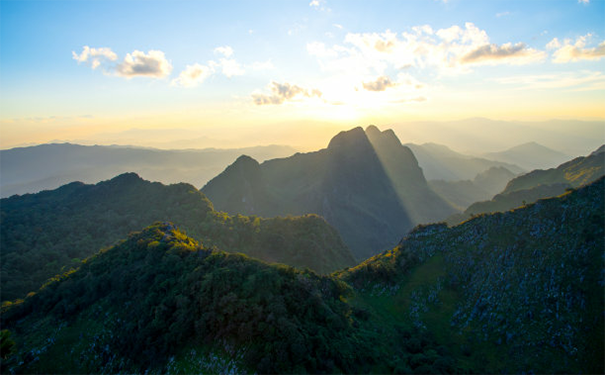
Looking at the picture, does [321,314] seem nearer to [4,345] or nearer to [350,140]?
[4,345]

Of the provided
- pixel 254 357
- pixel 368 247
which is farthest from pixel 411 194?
pixel 254 357

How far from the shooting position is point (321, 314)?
29.1 m

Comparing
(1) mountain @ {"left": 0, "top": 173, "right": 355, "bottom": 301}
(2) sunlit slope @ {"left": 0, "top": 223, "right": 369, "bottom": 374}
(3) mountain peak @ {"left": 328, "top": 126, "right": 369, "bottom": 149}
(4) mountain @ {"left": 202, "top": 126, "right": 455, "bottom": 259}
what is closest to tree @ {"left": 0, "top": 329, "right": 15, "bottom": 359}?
(2) sunlit slope @ {"left": 0, "top": 223, "right": 369, "bottom": 374}

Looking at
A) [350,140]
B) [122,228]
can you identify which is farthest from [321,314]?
[350,140]

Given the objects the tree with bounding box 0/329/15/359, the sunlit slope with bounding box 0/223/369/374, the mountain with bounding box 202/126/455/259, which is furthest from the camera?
the mountain with bounding box 202/126/455/259

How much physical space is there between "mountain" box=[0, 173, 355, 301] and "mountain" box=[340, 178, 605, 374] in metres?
35.5

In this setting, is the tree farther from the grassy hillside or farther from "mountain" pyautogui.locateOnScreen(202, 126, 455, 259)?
"mountain" pyautogui.locateOnScreen(202, 126, 455, 259)

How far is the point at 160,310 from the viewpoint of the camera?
90.7 ft

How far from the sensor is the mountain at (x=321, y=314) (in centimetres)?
2553

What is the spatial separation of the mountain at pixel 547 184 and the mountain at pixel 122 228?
175ft

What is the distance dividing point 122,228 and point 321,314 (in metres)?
67.5

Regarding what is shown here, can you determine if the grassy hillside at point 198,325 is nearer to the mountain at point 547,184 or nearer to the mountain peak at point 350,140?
the mountain at point 547,184

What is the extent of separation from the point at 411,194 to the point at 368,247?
6325 centimetres

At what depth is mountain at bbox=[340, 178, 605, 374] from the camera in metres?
28.8
